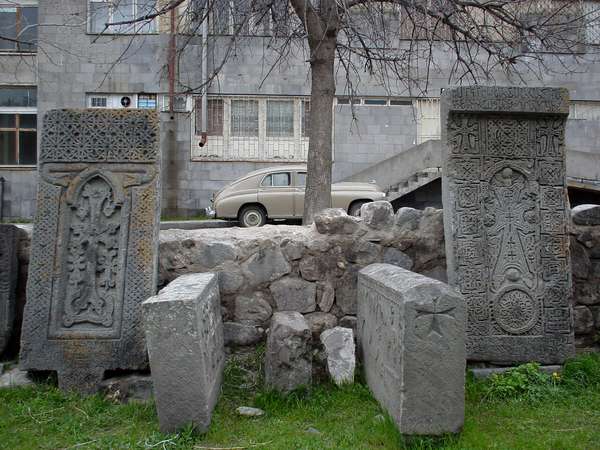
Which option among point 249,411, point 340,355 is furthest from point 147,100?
point 249,411

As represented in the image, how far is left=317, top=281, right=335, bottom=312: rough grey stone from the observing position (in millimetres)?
4445

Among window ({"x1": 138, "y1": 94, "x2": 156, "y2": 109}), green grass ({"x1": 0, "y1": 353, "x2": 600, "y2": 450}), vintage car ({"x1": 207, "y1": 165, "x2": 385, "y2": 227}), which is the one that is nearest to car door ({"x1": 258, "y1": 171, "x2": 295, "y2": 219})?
vintage car ({"x1": 207, "y1": 165, "x2": 385, "y2": 227})

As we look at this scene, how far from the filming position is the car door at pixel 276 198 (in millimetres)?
12062

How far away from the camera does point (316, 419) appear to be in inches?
128

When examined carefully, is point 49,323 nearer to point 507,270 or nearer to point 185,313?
point 185,313

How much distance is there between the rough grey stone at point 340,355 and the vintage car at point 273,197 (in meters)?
→ 8.23

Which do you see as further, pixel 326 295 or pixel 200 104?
pixel 200 104

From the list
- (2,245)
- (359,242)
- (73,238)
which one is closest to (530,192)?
(359,242)

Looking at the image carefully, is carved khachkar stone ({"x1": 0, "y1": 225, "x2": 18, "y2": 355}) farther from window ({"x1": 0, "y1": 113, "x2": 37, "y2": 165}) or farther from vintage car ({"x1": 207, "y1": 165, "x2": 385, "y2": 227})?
window ({"x1": 0, "y1": 113, "x2": 37, "y2": 165})

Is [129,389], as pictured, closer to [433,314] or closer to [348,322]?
[348,322]

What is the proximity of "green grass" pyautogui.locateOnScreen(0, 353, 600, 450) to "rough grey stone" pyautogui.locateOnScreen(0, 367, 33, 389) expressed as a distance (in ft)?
0.39

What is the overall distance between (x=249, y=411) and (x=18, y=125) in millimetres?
15602

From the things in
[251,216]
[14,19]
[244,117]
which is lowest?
[251,216]

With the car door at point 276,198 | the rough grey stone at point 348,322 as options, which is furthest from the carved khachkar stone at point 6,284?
the car door at point 276,198
